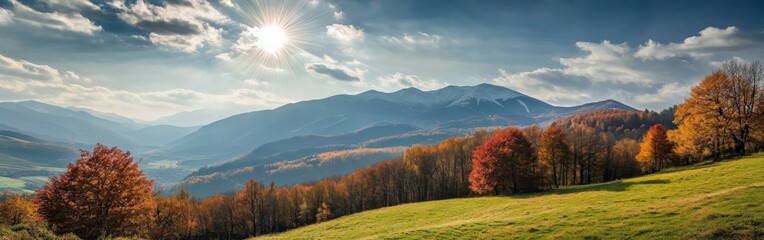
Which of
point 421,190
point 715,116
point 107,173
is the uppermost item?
point 715,116

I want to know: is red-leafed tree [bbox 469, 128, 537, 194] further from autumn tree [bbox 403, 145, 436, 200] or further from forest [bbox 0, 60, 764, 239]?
autumn tree [bbox 403, 145, 436, 200]

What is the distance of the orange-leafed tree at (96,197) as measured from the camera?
41.1m

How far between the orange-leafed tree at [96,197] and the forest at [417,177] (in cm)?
11

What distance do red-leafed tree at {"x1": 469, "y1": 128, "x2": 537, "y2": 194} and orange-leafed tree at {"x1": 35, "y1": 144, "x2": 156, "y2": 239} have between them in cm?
5785

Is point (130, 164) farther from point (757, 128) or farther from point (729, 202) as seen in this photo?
point (757, 128)

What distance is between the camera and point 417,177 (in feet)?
382

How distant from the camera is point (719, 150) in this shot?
66.0m

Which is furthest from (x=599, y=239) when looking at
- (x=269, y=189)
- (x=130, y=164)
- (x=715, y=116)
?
(x=269, y=189)

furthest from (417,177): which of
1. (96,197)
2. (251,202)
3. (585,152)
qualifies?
(96,197)

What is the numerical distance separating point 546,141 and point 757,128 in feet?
108

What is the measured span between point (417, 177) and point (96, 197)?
282ft

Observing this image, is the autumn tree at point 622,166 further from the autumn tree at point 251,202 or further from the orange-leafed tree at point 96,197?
the autumn tree at point 251,202

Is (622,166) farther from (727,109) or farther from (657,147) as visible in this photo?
(727,109)

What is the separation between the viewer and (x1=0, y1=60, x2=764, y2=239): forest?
4288 centimetres
